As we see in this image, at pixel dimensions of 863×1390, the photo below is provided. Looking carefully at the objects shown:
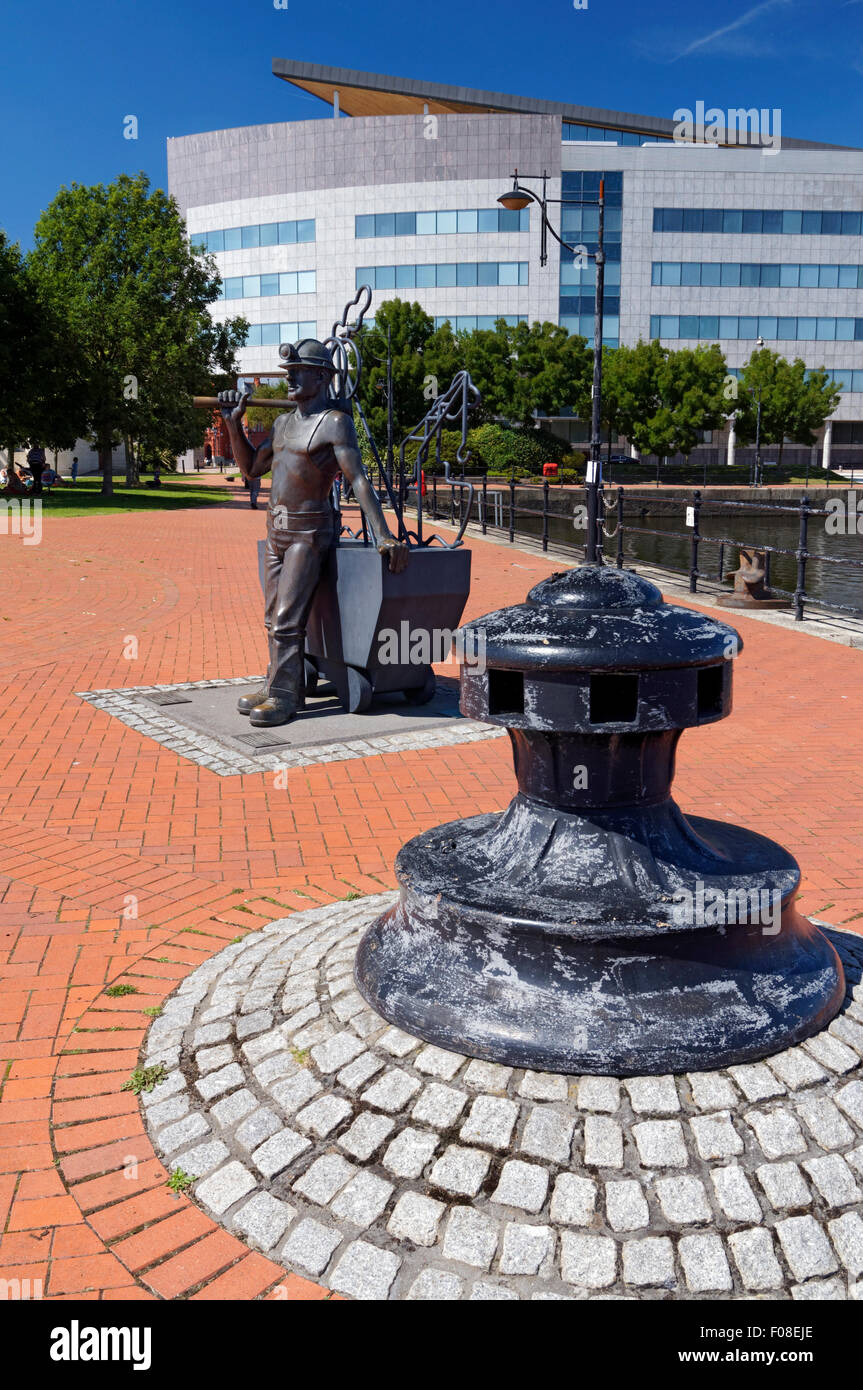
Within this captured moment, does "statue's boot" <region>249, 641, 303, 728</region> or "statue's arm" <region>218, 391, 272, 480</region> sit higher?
"statue's arm" <region>218, 391, 272, 480</region>

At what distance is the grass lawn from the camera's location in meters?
29.5

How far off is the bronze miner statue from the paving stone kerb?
4602mm

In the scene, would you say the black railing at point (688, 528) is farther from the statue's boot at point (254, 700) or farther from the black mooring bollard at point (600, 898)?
the black mooring bollard at point (600, 898)

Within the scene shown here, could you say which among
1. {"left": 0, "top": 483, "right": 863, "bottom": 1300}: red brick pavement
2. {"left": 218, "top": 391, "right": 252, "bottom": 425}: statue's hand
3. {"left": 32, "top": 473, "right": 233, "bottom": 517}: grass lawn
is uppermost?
{"left": 218, "top": 391, "right": 252, "bottom": 425}: statue's hand

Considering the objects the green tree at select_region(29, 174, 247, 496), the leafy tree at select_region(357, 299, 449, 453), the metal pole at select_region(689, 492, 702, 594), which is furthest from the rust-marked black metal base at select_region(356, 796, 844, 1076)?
the leafy tree at select_region(357, 299, 449, 453)

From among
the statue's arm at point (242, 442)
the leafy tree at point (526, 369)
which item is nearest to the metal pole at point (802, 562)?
the statue's arm at point (242, 442)

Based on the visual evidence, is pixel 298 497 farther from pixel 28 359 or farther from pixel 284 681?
pixel 28 359

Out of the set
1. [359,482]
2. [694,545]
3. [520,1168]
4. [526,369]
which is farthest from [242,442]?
[526,369]

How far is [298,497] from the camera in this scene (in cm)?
744

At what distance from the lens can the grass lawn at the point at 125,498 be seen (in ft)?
96.8

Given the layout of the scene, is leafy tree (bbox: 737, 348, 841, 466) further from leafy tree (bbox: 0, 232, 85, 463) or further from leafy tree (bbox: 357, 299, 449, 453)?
leafy tree (bbox: 0, 232, 85, 463)

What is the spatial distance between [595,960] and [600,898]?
0.20m
